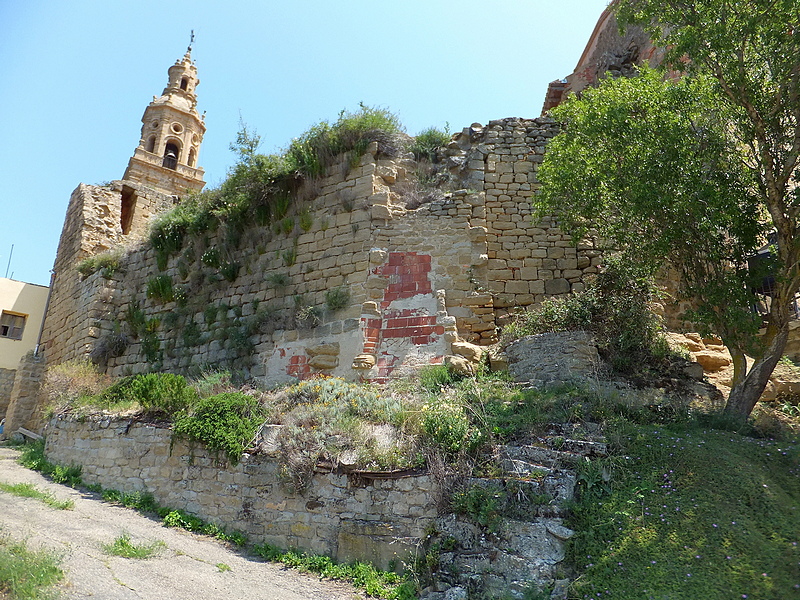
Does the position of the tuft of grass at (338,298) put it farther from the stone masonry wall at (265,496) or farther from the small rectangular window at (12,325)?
the small rectangular window at (12,325)

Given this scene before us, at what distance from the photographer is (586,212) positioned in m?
9.48

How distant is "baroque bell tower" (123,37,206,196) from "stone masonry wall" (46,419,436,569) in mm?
19320

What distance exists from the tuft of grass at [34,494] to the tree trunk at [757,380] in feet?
27.2

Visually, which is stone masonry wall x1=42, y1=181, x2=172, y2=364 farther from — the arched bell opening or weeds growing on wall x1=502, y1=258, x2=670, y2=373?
the arched bell opening

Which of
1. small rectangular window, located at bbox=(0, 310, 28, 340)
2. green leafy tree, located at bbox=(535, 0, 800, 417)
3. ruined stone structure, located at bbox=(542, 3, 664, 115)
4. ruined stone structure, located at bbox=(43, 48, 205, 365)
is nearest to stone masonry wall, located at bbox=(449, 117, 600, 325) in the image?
green leafy tree, located at bbox=(535, 0, 800, 417)

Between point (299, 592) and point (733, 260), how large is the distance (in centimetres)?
652

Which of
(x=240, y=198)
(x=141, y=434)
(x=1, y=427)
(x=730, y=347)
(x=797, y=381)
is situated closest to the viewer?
(x=730, y=347)

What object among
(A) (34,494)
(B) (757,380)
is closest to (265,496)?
(A) (34,494)

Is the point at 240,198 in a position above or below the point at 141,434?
above

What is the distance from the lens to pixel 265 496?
765 cm

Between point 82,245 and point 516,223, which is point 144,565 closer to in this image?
point 516,223

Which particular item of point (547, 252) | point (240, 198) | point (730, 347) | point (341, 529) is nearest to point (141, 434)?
point (341, 529)

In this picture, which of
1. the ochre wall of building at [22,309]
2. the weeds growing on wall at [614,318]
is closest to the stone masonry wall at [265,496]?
the weeds growing on wall at [614,318]

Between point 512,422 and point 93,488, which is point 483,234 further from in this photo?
point 93,488
